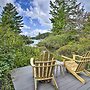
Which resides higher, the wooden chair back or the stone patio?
the wooden chair back

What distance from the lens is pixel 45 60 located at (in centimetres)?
477

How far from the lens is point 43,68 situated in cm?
463

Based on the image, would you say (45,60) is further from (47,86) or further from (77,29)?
(77,29)

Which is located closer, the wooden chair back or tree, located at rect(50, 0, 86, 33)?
the wooden chair back

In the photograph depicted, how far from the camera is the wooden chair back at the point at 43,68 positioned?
4594mm

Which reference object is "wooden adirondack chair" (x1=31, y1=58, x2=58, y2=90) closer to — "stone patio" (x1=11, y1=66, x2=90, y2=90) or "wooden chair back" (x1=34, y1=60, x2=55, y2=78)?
"wooden chair back" (x1=34, y1=60, x2=55, y2=78)

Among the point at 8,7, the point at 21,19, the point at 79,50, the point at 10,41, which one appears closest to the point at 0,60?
the point at 10,41

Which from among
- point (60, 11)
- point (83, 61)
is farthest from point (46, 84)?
point (60, 11)

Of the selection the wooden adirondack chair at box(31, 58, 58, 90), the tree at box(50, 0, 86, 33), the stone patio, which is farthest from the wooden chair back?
the tree at box(50, 0, 86, 33)

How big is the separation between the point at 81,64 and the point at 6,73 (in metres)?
2.44

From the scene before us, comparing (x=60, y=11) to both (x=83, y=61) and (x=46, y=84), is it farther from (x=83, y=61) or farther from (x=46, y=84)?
(x=46, y=84)

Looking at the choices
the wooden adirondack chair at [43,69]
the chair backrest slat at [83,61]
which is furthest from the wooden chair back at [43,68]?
the chair backrest slat at [83,61]

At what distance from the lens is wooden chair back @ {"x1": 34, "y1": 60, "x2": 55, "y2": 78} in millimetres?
4594

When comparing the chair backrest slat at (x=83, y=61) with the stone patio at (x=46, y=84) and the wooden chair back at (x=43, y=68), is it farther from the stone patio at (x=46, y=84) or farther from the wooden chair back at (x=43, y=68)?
the wooden chair back at (x=43, y=68)
